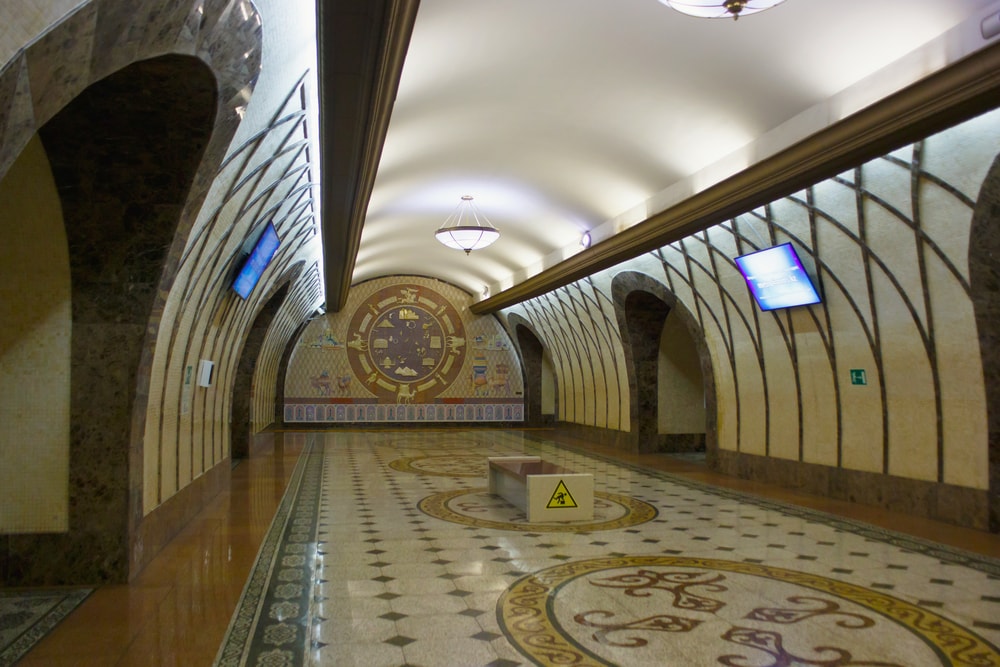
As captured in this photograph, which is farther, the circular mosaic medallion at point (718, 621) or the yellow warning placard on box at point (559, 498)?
the yellow warning placard on box at point (559, 498)

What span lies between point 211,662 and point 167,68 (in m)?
2.98

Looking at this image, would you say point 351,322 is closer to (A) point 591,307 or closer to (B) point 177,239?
(A) point 591,307

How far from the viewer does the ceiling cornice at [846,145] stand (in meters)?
5.20

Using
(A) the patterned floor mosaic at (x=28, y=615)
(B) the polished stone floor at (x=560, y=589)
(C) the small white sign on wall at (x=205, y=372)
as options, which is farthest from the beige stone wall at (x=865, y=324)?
(A) the patterned floor mosaic at (x=28, y=615)

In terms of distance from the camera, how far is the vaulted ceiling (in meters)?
5.44

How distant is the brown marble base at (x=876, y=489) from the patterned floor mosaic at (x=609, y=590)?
2.98ft

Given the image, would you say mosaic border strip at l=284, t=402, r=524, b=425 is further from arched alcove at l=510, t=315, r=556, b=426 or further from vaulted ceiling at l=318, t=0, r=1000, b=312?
vaulted ceiling at l=318, t=0, r=1000, b=312

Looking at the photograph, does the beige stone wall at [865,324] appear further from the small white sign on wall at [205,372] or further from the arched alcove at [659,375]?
the small white sign on wall at [205,372]

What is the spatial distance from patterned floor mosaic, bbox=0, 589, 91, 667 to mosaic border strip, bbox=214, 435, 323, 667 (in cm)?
98

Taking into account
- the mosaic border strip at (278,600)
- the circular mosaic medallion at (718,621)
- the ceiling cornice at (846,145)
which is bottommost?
the mosaic border strip at (278,600)

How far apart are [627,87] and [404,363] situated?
634 inches

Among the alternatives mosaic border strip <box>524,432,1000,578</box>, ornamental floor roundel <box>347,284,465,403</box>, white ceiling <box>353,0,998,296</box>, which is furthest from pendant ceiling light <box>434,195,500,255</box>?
ornamental floor roundel <box>347,284,465,403</box>

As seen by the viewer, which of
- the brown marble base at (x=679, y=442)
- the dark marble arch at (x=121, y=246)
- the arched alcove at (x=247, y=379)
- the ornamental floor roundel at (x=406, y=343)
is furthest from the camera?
the ornamental floor roundel at (x=406, y=343)

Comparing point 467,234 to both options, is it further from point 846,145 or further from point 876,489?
point 846,145
